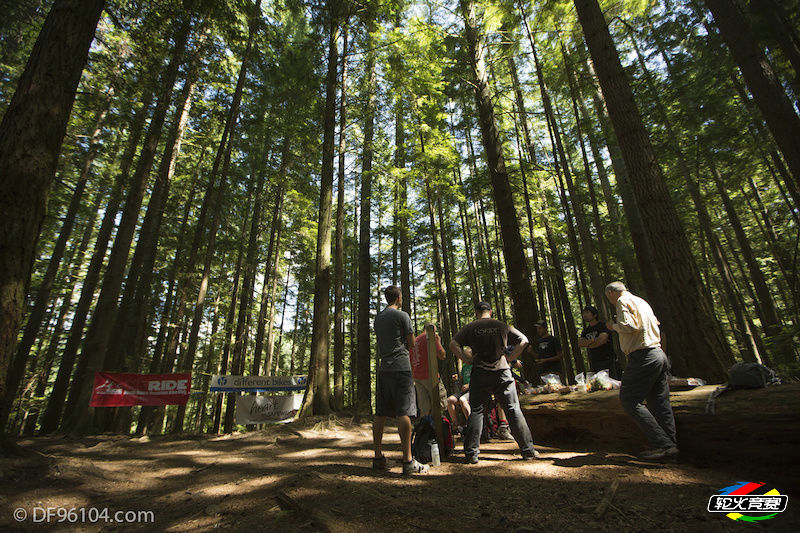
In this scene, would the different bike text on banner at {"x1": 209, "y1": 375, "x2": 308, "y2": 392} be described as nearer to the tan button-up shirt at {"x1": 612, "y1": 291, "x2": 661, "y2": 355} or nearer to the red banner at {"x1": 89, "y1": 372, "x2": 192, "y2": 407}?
the red banner at {"x1": 89, "y1": 372, "x2": 192, "y2": 407}

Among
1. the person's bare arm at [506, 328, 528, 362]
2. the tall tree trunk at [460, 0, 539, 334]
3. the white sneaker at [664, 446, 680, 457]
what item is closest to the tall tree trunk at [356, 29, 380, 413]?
the tall tree trunk at [460, 0, 539, 334]

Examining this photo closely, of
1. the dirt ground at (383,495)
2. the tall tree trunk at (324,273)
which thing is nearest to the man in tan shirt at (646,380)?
the dirt ground at (383,495)

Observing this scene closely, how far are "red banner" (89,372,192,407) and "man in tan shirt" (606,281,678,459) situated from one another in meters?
10.2

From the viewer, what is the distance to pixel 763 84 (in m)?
7.00

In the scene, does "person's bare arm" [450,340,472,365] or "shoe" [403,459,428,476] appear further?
"person's bare arm" [450,340,472,365]

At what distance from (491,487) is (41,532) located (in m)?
3.84

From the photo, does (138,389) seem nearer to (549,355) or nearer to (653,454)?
(549,355)

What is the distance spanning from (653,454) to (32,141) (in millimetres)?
7342

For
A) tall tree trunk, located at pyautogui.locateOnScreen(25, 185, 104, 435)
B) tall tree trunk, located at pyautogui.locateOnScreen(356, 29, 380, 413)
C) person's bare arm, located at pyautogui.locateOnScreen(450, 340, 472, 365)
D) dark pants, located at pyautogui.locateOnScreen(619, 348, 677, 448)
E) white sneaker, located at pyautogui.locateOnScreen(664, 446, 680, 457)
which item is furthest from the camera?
tall tree trunk, located at pyautogui.locateOnScreen(25, 185, 104, 435)

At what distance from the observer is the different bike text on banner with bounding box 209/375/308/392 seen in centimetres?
1009

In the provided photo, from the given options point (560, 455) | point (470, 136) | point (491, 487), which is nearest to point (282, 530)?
point (491, 487)

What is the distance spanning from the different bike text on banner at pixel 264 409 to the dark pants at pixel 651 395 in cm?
1006

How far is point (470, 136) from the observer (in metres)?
18.9

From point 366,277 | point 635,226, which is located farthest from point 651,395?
point 366,277
